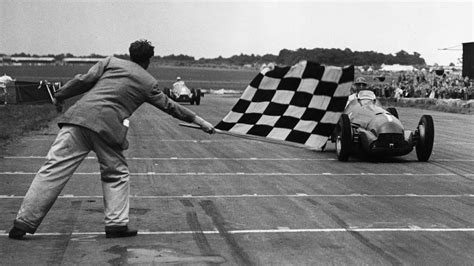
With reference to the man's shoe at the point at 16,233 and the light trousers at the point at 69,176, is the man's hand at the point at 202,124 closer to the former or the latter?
the light trousers at the point at 69,176

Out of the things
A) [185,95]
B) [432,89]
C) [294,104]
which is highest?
[294,104]

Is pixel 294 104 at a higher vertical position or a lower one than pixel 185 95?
higher

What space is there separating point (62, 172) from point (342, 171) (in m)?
5.76

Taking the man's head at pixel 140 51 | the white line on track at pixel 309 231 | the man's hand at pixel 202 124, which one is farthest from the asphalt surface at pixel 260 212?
the man's head at pixel 140 51

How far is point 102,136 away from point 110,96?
0.34 m

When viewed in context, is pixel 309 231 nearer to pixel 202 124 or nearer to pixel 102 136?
pixel 202 124

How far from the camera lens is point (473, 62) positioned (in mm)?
54219

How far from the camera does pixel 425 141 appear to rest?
1240 centimetres

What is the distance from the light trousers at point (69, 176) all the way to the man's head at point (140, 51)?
0.75 m

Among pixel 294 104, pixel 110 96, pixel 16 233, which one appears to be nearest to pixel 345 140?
pixel 294 104

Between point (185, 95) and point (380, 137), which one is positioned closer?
point (380, 137)

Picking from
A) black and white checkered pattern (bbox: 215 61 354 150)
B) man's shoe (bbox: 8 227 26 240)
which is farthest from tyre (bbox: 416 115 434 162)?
man's shoe (bbox: 8 227 26 240)

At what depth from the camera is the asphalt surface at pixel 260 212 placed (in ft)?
18.5

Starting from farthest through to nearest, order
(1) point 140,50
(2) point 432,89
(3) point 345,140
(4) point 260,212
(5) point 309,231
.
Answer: (2) point 432,89
(3) point 345,140
(4) point 260,212
(5) point 309,231
(1) point 140,50
